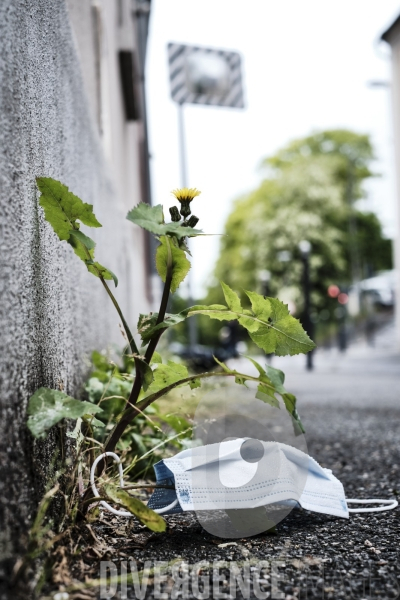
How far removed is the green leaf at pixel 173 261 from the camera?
1534 mm

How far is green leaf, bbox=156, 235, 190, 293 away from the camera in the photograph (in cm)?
153

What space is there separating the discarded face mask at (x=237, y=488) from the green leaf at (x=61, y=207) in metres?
0.64

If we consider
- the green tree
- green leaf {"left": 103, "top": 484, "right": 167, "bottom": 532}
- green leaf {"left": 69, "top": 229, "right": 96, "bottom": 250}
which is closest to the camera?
Answer: green leaf {"left": 103, "top": 484, "right": 167, "bottom": 532}

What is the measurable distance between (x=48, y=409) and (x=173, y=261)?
47 cm

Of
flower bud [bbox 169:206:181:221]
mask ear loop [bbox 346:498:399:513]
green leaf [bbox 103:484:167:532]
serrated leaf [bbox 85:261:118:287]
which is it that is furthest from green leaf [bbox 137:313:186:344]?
mask ear loop [bbox 346:498:399:513]

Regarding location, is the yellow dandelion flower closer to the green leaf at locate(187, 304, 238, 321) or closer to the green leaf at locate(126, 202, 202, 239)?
the green leaf at locate(126, 202, 202, 239)

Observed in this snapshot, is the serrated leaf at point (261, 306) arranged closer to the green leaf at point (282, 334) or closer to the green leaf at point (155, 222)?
the green leaf at point (282, 334)

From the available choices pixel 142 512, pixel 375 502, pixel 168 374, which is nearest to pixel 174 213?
pixel 168 374

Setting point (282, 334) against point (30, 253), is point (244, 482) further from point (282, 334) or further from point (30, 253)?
point (30, 253)

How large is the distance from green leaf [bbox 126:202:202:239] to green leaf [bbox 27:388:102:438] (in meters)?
0.41

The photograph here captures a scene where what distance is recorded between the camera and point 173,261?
61.6 inches

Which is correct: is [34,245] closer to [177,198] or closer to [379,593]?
[177,198]

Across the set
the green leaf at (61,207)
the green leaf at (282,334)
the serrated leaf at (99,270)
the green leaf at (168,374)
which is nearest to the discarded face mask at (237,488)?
the green leaf at (168,374)

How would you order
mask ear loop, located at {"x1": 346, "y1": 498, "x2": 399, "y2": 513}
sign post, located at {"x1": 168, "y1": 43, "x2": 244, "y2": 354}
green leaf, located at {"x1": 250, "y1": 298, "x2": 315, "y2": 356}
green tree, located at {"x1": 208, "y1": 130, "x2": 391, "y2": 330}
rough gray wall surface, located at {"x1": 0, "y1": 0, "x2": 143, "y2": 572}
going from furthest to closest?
green tree, located at {"x1": 208, "y1": 130, "x2": 391, "y2": 330}, sign post, located at {"x1": 168, "y1": 43, "x2": 244, "y2": 354}, mask ear loop, located at {"x1": 346, "y1": 498, "x2": 399, "y2": 513}, green leaf, located at {"x1": 250, "y1": 298, "x2": 315, "y2": 356}, rough gray wall surface, located at {"x1": 0, "y1": 0, "x2": 143, "y2": 572}
